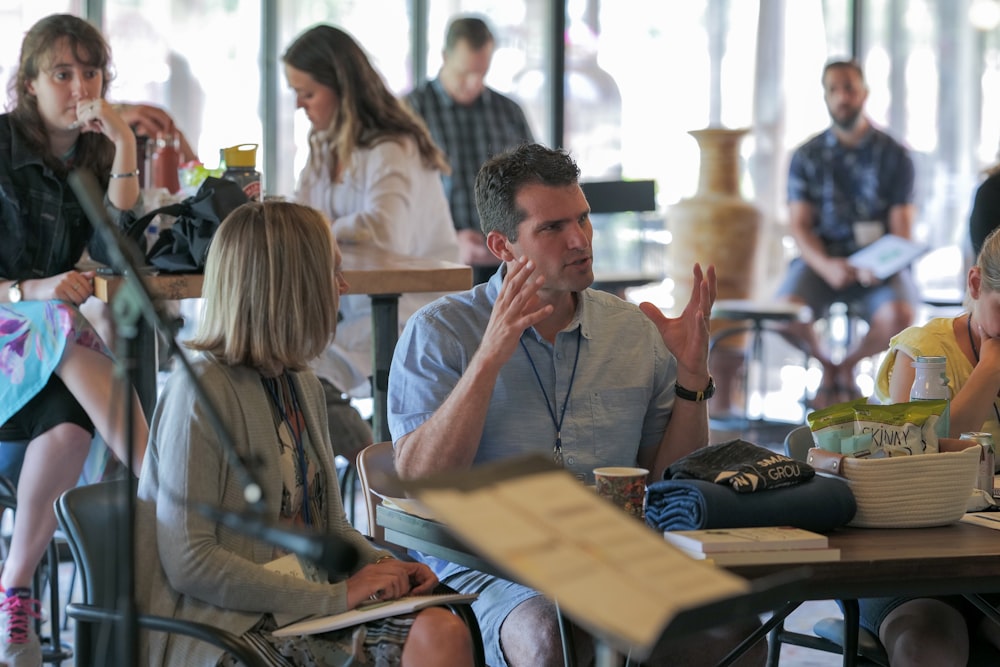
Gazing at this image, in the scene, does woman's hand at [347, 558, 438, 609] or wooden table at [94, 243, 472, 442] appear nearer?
woman's hand at [347, 558, 438, 609]

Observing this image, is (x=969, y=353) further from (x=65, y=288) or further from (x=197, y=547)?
(x=65, y=288)

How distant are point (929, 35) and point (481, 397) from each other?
261 inches

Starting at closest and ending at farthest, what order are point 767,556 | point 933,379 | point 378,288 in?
1. point 767,556
2. point 933,379
3. point 378,288

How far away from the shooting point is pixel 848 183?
668cm

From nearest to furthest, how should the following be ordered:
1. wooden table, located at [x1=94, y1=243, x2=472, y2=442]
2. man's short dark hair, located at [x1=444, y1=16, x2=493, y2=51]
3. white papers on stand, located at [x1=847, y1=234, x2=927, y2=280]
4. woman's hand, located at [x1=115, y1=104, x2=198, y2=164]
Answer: wooden table, located at [x1=94, y1=243, x2=472, y2=442] → woman's hand, located at [x1=115, y1=104, x2=198, y2=164] → man's short dark hair, located at [x1=444, y1=16, x2=493, y2=51] → white papers on stand, located at [x1=847, y1=234, x2=927, y2=280]

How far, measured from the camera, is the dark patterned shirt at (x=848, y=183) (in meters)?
6.66

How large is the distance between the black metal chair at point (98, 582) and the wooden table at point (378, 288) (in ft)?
3.21

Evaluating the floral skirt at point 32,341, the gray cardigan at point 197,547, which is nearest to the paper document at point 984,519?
the gray cardigan at point 197,547

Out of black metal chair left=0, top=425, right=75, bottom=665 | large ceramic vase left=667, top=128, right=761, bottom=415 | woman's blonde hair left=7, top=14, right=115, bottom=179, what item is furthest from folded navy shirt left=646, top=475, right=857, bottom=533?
large ceramic vase left=667, top=128, right=761, bottom=415

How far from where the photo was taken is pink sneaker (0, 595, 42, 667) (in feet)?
9.55

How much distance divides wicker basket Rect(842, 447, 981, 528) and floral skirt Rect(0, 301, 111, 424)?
196 cm

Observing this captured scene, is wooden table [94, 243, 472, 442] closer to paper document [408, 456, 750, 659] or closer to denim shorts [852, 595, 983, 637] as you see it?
denim shorts [852, 595, 983, 637]

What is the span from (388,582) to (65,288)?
1.37 metres

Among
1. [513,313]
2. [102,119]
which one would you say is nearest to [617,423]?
[513,313]
